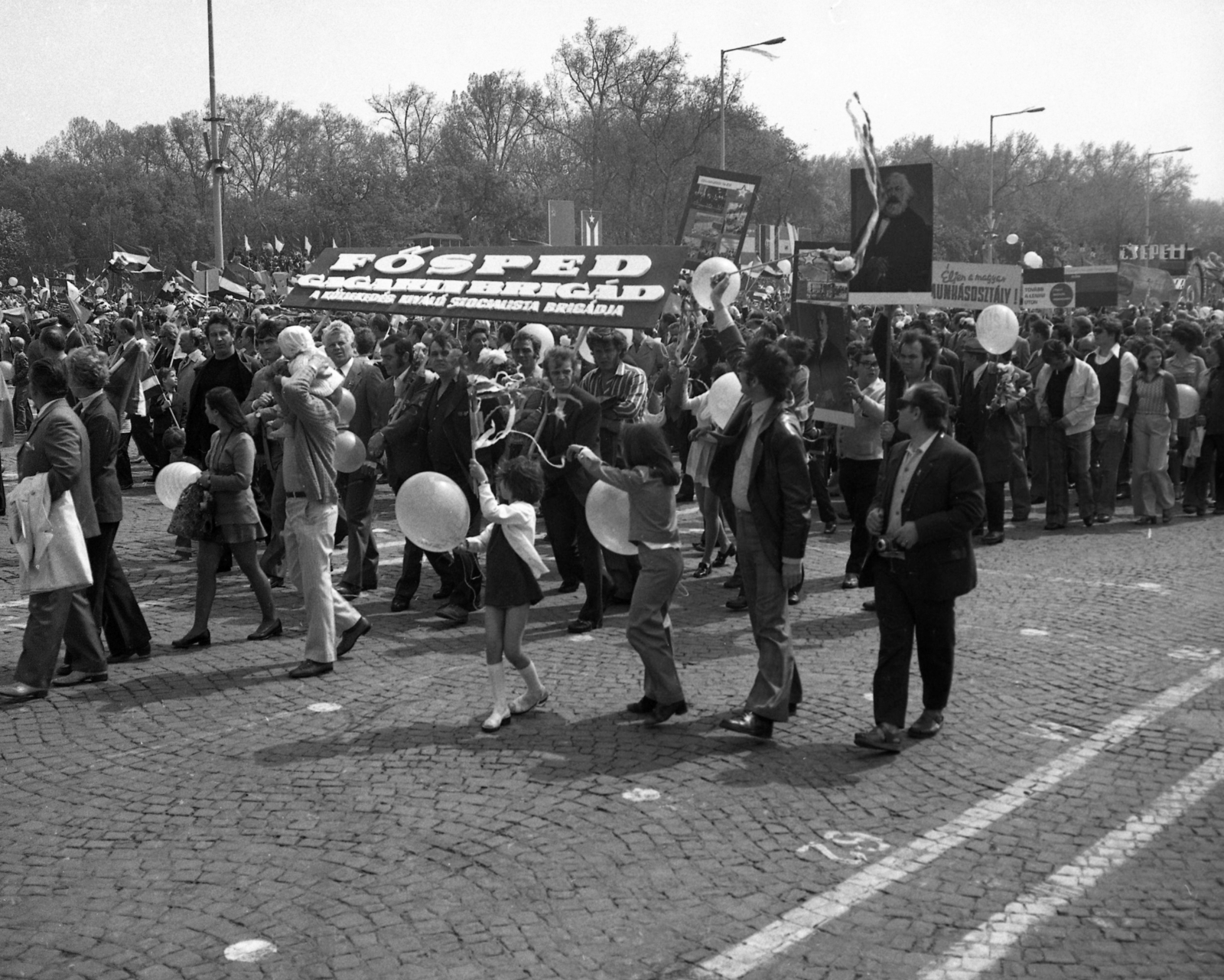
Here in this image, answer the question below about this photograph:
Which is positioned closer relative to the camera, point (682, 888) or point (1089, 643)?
point (682, 888)

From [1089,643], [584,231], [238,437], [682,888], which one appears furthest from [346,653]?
[584,231]

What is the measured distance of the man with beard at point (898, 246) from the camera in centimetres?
852

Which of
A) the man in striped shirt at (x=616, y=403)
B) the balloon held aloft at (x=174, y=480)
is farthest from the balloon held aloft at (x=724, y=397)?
the balloon held aloft at (x=174, y=480)

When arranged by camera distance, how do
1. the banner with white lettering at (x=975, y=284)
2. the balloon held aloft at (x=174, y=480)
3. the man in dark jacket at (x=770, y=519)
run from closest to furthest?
the man in dark jacket at (x=770, y=519), the balloon held aloft at (x=174, y=480), the banner with white lettering at (x=975, y=284)

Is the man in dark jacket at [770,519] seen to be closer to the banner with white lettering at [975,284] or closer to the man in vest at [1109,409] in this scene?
the man in vest at [1109,409]

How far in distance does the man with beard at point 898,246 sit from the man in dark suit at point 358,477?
354 centimetres

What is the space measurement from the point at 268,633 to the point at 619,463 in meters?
2.40

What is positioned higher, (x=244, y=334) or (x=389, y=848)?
(x=244, y=334)

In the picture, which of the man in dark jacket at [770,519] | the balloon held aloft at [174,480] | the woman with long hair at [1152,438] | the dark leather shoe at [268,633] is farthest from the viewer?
the woman with long hair at [1152,438]

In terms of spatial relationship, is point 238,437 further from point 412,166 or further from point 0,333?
point 412,166

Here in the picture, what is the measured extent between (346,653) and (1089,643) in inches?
173

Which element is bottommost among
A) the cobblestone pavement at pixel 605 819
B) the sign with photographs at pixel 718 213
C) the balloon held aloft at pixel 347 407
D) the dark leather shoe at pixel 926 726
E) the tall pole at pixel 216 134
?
the cobblestone pavement at pixel 605 819

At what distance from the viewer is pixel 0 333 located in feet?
67.9

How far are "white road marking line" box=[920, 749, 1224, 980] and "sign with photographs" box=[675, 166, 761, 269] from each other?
8.87m
